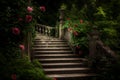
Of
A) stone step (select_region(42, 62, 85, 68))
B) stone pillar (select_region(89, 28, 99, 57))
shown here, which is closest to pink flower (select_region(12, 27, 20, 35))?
stone step (select_region(42, 62, 85, 68))

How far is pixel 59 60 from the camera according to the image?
36.0 feet

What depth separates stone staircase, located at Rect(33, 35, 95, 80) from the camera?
32.1 feet

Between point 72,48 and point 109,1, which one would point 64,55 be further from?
point 109,1

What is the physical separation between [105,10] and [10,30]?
6654 mm

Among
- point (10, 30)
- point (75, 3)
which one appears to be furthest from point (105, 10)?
point (10, 30)

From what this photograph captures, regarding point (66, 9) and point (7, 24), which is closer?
point (7, 24)

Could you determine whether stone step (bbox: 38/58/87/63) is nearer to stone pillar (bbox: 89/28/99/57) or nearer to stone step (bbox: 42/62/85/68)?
stone step (bbox: 42/62/85/68)

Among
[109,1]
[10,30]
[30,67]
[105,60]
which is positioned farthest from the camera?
[109,1]

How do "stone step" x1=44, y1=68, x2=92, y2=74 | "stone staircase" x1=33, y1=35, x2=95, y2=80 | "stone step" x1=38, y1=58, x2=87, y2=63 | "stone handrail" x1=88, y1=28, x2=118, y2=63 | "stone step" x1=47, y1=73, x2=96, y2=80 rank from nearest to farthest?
"stone step" x1=47, y1=73, x2=96, y2=80 < "stone handrail" x1=88, y1=28, x2=118, y2=63 < "stone staircase" x1=33, y1=35, x2=95, y2=80 < "stone step" x1=44, y1=68, x2=92, y2=74 < "stone step" x1=38, y1=58, x2=87, y2=63

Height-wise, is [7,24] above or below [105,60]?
above

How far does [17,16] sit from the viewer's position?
7.38 metres

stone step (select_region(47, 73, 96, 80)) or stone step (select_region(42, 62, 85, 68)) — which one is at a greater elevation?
stone step (select_region(42, 62, 85, 68))

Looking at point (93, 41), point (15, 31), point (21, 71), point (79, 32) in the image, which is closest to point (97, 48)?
point (93, 41)

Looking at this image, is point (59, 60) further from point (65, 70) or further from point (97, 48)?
point (97, 48)
